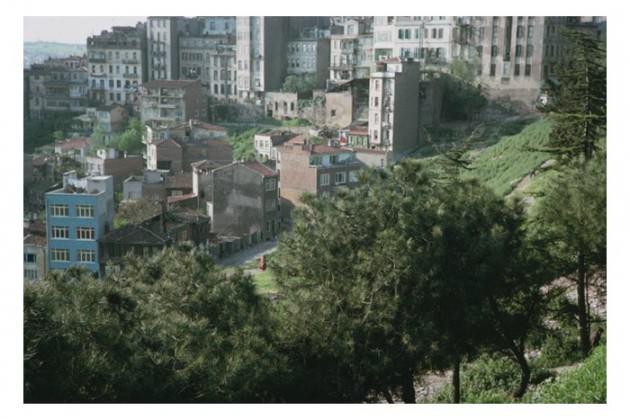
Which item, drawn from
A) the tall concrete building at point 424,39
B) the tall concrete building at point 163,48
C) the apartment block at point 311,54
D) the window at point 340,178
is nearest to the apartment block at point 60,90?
the tall concrete building at point 163,48

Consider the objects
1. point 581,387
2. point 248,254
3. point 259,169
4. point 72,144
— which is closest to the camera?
point 581,387

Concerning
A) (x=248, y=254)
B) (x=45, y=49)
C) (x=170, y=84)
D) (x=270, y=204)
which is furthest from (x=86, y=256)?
(x=170, y=84)

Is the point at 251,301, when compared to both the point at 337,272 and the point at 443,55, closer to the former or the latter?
the point at 337,272

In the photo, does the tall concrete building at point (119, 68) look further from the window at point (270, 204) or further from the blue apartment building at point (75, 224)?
the blue apartment building at point (75, 224)

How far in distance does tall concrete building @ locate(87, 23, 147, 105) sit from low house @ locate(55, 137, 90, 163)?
544 centimetres

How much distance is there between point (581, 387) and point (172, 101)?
53.0ft

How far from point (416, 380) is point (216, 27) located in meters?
18.6

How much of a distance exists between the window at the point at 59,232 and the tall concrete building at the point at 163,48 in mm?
15283

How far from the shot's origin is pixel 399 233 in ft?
17.3

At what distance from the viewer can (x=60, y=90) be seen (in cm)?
2142

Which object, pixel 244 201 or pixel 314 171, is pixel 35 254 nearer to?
pixel 244 201

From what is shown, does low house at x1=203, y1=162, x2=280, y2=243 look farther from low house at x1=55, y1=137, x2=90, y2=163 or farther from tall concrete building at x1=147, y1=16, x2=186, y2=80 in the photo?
tall concrete building at x1=147, y1=16, x2=186, y2=80

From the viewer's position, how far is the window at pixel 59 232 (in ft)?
24.4

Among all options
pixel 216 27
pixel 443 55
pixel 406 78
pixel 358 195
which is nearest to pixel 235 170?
pixel 358 195
